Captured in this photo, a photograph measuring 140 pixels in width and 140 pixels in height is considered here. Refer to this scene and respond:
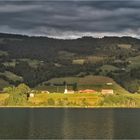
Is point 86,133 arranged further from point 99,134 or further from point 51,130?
point 51,130

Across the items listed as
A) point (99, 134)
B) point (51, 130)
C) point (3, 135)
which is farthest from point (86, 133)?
point (3, 135)

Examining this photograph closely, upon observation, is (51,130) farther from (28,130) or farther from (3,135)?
(3,135)

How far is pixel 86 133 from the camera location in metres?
129

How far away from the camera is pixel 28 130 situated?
5443 inches

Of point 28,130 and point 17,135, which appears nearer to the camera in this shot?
point 17,135

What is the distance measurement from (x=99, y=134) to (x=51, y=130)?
16.2m

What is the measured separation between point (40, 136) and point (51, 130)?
53.8 feet

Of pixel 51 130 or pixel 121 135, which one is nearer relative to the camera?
pixel 121 135

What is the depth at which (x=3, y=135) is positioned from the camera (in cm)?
12238

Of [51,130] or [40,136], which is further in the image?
[51,130]

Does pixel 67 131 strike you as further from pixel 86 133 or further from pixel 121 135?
pixel 121 135

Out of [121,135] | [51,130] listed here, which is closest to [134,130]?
[121,135]

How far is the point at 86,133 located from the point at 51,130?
42.0 ft

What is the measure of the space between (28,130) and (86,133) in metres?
18.2
